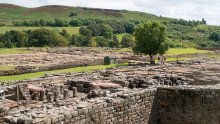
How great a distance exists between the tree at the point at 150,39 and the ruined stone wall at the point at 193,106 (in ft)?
158

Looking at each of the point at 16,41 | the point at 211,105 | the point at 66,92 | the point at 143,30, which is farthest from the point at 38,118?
the point at 16,41

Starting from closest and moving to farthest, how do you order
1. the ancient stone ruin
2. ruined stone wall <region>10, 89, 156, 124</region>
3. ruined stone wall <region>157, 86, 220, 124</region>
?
ruined stone wall <region>10, 89, 156, 124</region>, the ancient stone ruin, ruined stone wall <region>157, 86, 220, 124</region>

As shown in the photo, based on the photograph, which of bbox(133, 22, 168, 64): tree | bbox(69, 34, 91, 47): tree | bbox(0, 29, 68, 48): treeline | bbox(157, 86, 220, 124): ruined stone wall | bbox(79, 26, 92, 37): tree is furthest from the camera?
bbox(79, 26, 92, 37): tree

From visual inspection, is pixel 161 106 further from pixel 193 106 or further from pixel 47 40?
pixel 47 40

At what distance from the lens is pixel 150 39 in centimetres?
6216

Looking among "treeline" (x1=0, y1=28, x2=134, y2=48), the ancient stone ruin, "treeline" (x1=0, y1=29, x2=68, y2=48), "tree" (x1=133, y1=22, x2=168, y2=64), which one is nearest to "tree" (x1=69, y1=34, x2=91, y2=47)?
"treeline" (x1=0, y1=28, x2=134, y2=48)

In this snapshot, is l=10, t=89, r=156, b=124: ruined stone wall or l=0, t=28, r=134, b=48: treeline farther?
l=0, t=28, r=134, b=48: treeline

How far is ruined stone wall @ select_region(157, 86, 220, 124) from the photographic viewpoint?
1433 centimetres

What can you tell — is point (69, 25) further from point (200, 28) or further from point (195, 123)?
point (195, 123)

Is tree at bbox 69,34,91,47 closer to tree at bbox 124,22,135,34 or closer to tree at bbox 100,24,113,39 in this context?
tree at bbox 100,24,113,39

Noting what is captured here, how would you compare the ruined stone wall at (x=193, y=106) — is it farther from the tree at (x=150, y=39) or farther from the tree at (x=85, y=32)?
the tree at (x=85, y=32)

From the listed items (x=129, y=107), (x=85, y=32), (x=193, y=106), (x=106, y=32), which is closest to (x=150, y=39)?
(x=193, y=106)

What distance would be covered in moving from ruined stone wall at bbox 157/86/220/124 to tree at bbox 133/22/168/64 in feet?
158

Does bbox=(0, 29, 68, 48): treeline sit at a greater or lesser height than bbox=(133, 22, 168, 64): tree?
lesser
